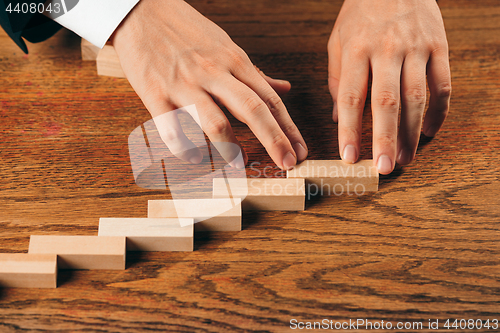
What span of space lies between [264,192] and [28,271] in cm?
43

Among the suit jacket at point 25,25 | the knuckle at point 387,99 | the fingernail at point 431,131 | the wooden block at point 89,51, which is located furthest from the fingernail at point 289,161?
the suit jacket at point 25,25

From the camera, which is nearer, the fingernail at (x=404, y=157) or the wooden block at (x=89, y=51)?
the fingernail at (x=404, y=157)

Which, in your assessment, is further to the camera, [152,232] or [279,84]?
[279,84]

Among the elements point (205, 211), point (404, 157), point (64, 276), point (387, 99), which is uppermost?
point (387, 99)

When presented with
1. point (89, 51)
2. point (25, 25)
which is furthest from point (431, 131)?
point (25, 25)

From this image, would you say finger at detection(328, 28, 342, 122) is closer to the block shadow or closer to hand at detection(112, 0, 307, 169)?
hand at detection(112, 0, 307, 169)

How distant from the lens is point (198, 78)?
82cm

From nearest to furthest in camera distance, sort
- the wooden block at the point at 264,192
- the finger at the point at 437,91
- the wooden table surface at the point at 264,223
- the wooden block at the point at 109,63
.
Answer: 1. the wooden table surface at the point at 264,223
2. the wooden block at the point at 264,192
3. the finger at the point at 437,91
4. the wooden block at the point at 109,63

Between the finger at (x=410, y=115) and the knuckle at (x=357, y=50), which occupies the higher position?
the knuckle at (x=357, y=50)

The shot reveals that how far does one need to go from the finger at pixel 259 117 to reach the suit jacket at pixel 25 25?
1.80ft

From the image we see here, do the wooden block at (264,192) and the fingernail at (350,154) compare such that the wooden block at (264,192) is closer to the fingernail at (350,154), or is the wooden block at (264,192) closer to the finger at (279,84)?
the fingernail at (350,154)

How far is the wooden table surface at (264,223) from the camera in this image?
1.98ft

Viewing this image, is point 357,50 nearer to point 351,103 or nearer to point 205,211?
point 351,103

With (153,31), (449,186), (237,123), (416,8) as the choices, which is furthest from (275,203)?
(416,8)
